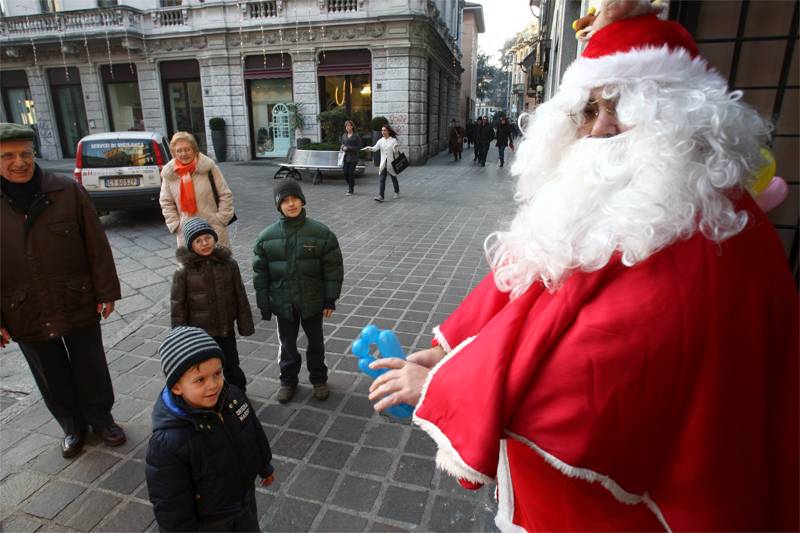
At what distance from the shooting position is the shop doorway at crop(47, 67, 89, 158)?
2095 centimetres

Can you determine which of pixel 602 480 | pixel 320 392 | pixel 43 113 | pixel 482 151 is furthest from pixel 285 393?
pixel 43 113

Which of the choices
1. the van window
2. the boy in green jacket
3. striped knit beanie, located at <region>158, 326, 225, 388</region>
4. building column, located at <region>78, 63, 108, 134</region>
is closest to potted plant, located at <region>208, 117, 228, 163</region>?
building column, located at <region>78, 63, 108, 134</region>

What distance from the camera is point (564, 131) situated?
4.94ft

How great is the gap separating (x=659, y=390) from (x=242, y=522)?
1.75 meters

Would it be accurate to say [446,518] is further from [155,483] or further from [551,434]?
[551,434]

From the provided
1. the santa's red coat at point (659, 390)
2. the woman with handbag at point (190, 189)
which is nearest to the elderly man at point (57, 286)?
the woman with handbag at point (190, 189)

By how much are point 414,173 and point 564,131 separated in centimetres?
1511

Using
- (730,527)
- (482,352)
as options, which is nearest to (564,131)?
(482,352)

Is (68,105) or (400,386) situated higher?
(68,105)

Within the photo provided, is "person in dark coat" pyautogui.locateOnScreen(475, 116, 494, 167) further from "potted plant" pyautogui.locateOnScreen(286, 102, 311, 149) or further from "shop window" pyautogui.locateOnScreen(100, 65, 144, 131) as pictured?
"shop window" pyautogui.locateOnScreen(100, 65, 144, 131)

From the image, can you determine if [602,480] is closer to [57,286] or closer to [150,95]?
[57,286]

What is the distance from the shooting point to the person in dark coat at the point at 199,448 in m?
1.75

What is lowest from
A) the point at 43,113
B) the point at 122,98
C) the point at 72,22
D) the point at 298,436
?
the point at 298,436

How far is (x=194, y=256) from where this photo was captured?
10.1 feet
